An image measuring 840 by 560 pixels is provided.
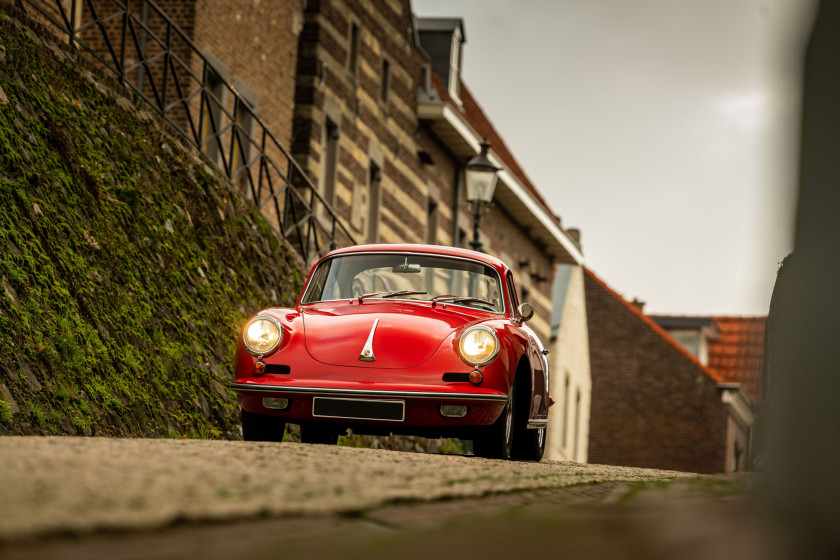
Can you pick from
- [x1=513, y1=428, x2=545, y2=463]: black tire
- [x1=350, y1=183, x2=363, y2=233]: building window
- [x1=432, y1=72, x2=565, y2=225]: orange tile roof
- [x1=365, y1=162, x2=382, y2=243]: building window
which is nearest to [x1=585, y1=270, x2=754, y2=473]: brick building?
[x1=432, y1=72, x2=565, y2=225]: orange tile roof

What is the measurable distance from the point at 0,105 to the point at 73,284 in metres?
1.86

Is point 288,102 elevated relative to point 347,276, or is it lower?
elevated

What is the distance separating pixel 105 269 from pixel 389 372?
12.7ft

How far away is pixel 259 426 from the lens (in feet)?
34.1

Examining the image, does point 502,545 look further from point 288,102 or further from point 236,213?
point 288,102

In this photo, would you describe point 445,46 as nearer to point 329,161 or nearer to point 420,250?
point 329,161

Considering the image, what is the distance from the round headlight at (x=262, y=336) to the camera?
33.4 feet

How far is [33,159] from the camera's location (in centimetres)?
1248

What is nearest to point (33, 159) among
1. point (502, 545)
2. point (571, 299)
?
point (502, 545)

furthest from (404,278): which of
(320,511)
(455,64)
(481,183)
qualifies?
(455,64)

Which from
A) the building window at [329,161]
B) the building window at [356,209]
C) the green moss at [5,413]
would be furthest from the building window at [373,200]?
the green moss at [5,413]

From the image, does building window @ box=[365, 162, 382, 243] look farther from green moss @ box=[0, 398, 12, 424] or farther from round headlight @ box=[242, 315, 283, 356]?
green moss @ box=[0, 398, 12, 424]

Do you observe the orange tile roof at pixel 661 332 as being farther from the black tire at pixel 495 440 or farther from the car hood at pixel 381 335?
the car hood at pixel 381 335

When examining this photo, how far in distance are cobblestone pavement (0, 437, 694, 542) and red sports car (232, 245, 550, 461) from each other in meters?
1.90
